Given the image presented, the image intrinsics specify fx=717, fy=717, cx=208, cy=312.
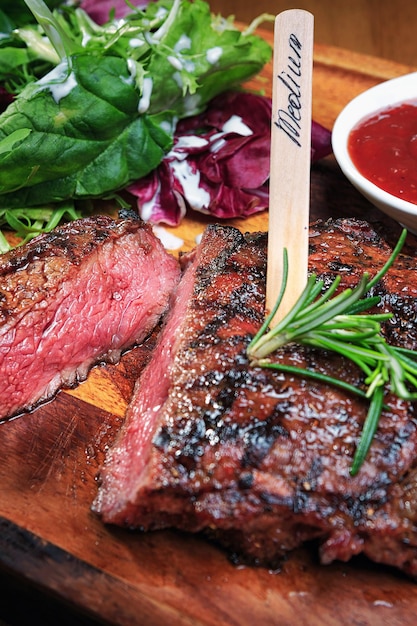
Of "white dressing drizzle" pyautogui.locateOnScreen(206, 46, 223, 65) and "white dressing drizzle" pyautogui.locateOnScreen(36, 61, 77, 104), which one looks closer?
"white dressing drizzle" pyautogui.locateOnScreen(36, 61, 77, 104)

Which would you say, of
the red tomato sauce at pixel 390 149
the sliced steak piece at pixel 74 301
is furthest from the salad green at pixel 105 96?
the red tomato sauce at pixel 390 149

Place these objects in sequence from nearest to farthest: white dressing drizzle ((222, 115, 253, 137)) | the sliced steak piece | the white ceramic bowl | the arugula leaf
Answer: the sliced steak piece → the white ceramic bowl → the arugula leaf → white dressing drizzle ((222, 115, 253, 137))

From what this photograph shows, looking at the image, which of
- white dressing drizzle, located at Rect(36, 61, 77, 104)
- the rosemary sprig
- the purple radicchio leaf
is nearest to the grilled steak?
the rosemary sprig

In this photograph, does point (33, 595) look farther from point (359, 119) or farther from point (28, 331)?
point (359, 119)

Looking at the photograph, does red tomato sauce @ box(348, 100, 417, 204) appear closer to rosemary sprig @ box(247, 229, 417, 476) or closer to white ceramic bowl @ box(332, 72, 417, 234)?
white ceramic bowl @ box(332, 72, 417, 234)

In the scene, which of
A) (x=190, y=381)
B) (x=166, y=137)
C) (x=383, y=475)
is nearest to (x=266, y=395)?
(x=190, y=381)

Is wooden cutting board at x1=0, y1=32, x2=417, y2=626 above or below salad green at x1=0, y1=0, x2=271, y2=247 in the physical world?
below

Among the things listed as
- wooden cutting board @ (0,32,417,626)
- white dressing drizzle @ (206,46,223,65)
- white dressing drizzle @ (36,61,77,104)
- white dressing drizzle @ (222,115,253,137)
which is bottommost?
wooden cutting board @ (0,32,417,626)
